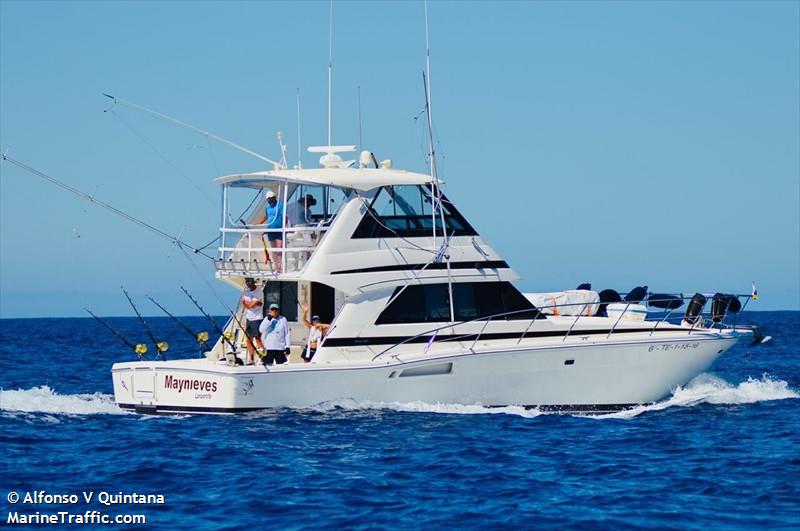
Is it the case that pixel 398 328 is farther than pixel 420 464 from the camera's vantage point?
Yes

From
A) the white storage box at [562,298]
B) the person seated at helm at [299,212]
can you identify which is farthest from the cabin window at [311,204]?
the white storage box at [562,298]

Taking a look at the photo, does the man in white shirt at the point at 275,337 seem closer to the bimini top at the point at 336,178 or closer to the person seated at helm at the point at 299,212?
the person seated at helm at the point at 299,212

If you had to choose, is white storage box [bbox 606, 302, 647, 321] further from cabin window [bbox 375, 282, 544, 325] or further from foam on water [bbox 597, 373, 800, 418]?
cabin window [bbox 375, 282, 544, 325]

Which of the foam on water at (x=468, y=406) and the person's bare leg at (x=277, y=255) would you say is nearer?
the foam on water at (x=468, y=406)

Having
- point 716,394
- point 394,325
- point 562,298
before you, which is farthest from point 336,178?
point 716,394

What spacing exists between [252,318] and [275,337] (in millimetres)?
792

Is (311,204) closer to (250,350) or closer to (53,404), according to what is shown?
(250,350)

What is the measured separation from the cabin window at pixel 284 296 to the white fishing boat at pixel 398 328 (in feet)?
0.08

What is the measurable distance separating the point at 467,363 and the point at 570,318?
2938 millimetres

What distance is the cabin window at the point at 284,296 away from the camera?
1948cm

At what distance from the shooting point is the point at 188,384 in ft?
58.2

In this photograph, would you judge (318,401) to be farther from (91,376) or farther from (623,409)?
(91,376)

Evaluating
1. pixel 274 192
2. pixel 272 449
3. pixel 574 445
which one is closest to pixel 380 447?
pixel 272 449

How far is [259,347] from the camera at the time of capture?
1802 cm
